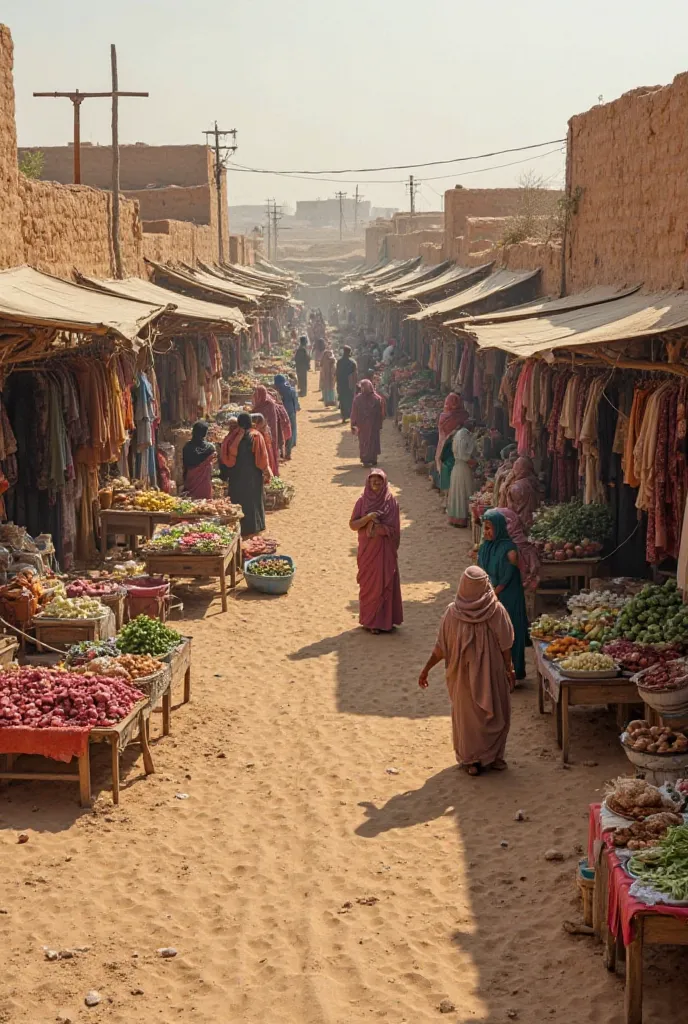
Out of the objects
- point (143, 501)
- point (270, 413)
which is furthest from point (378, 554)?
point (270, 413)

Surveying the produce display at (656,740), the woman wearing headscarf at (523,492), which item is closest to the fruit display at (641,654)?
the produce display at (656,740)

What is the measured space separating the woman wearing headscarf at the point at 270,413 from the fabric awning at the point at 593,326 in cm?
432

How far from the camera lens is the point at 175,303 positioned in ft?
49.0

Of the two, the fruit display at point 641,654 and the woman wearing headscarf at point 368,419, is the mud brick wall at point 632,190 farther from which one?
the woman wearing headscarf at point 368,419

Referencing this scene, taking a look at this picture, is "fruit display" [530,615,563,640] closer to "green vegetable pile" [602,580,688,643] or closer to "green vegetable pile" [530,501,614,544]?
"green vegetable pile" [602,580,688,643]

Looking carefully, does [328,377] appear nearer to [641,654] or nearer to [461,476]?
[461,476]

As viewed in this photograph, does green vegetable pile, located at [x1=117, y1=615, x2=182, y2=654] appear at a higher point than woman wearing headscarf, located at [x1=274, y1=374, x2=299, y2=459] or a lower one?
lower

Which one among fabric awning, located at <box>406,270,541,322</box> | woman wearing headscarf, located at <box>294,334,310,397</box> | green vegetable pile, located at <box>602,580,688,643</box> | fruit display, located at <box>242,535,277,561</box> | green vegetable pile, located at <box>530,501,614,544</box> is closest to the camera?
green vegetable pile, located at <box>602,580,688,643</box>

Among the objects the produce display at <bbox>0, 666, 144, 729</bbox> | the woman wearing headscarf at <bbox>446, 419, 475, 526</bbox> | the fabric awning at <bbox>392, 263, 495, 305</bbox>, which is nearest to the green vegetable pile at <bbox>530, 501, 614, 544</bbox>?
the woman wearing headscarf at <bbox>446, 419, 475, 526</bbox>

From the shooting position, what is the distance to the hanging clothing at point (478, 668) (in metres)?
7.29

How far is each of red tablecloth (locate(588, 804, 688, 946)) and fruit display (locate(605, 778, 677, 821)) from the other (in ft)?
0.36

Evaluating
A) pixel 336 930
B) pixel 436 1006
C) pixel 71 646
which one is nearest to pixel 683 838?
pixel 436 1006

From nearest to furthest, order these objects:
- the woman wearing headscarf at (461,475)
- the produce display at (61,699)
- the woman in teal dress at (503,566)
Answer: the produce display at (61,699)
the woman in teal dress at (503,566)
the woman wearing headscarf at (461,475)

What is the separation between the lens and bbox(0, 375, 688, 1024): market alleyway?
5.02 m
